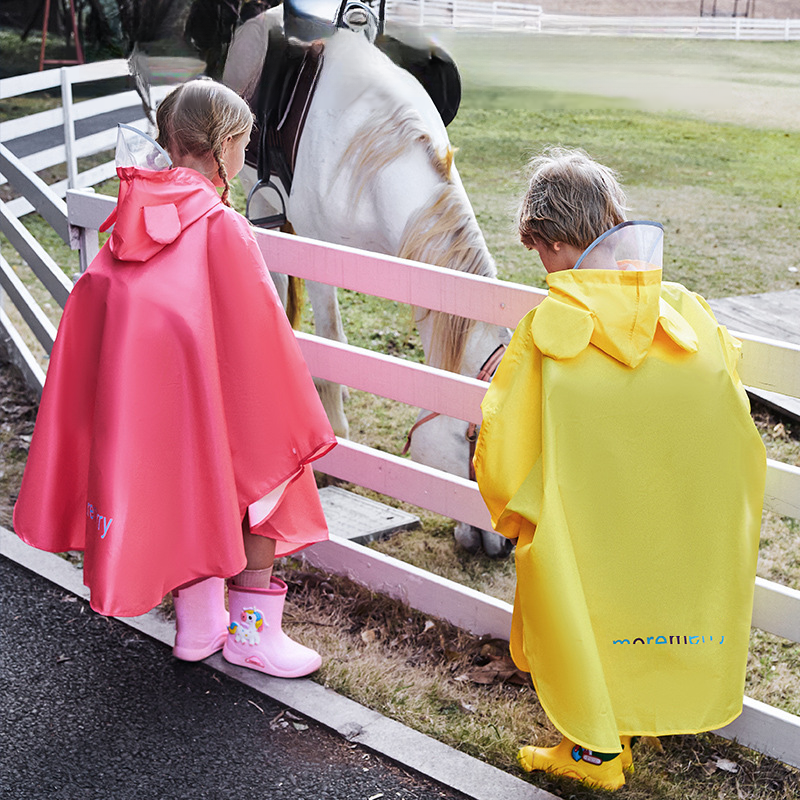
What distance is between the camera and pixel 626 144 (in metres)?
13.1

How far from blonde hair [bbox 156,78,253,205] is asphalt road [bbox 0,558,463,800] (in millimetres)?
1527

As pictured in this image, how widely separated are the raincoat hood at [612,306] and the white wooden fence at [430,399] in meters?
0.51

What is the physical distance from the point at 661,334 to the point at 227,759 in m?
1.59

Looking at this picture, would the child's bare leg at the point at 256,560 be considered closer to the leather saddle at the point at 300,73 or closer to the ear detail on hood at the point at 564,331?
the ear detail on hood at the point at 564,331

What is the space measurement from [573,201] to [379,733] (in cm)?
155

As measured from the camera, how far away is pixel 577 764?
8.39 feet

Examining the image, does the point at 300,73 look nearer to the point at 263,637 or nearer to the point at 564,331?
the point at 263,637

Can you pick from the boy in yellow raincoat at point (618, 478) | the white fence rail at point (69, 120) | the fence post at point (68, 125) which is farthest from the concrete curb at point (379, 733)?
the fence post at point (68, 125)

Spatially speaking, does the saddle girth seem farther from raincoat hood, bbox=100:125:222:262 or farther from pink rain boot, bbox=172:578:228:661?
pink rain boot, bbox=172:578:228:661

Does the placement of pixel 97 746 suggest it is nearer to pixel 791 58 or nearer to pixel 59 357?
pixel 59 357

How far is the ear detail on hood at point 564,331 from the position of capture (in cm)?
220

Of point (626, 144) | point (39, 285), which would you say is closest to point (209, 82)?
point (39, 285)

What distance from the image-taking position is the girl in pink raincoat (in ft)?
8.57

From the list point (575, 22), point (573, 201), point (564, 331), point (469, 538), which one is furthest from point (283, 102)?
point (575, 22)
